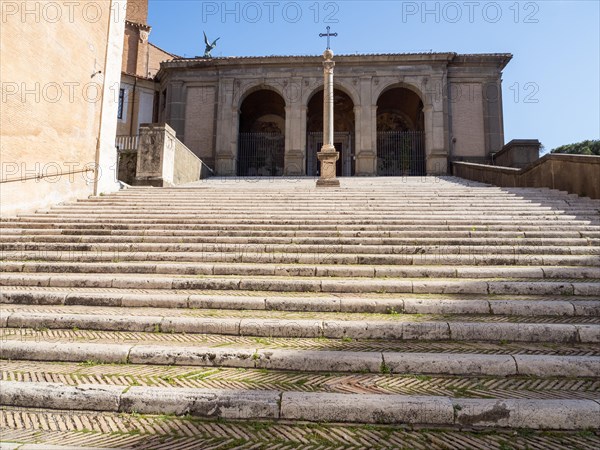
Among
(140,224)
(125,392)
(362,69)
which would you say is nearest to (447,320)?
(125,392)

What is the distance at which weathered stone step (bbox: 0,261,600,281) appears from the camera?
4.83 metres

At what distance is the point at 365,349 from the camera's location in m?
3.33

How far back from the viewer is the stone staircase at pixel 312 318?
2660 mm

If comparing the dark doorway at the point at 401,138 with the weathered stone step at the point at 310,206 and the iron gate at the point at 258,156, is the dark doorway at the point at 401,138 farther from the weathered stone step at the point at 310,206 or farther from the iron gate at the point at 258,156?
the weathered stone step at the point at 310,206

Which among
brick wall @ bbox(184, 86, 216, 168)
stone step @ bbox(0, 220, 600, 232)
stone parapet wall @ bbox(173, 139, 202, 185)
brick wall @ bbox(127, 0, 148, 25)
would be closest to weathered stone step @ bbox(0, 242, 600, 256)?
stone step @ bbox(0, 220, 600, 232)

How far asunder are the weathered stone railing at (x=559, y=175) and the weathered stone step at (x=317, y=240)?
3617 mm

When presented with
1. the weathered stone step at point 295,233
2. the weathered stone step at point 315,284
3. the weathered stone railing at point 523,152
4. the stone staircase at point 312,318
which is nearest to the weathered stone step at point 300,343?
the stone staircase at point 312,318

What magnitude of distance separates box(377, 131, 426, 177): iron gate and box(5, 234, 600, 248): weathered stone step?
15696 mm

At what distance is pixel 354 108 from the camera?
21.3 metres

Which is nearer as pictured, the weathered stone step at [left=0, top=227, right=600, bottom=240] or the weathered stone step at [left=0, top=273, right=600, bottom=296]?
the weathered stone step at [left=0, top=273, right=600, bottom=296]

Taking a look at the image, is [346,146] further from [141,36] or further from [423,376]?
[423,376]

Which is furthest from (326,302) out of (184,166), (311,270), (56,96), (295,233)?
(184,166)

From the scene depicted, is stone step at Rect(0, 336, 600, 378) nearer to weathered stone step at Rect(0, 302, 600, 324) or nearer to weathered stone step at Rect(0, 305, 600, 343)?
weathered stone step at Rect(0, 305, 600, 343)

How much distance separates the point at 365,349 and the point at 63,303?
3.67 metres
